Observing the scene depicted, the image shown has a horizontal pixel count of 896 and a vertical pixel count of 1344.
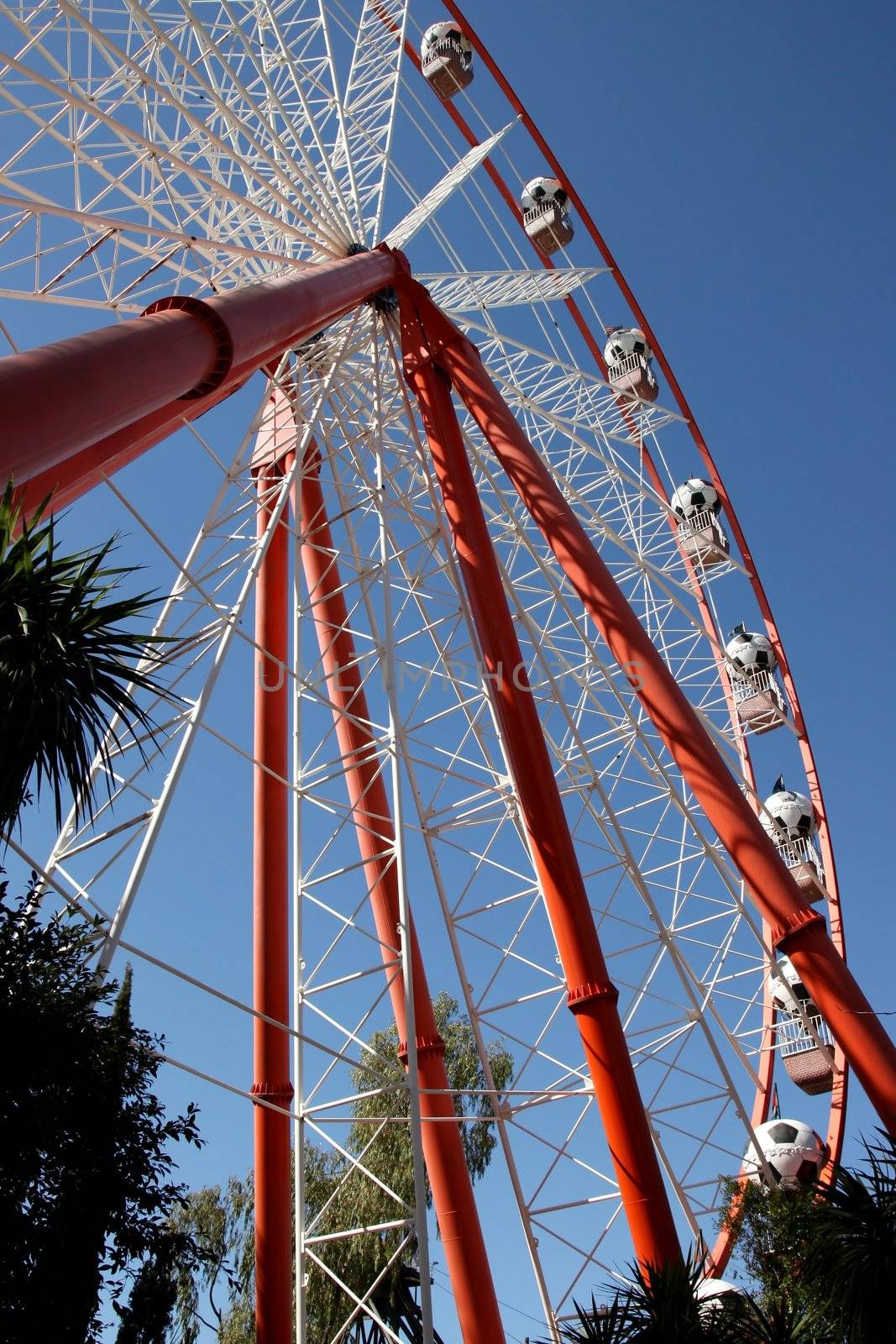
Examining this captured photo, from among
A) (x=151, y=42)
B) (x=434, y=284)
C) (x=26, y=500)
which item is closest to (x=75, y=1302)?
(x=26, y=500)

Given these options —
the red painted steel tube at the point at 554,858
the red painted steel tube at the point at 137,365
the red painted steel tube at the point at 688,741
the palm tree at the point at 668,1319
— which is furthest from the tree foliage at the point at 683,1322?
the red painted steel tube at the point at 137,365

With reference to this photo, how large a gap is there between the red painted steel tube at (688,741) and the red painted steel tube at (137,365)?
157 inches

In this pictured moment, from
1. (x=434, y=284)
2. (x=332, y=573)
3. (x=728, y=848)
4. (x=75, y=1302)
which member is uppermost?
(x=434, y=284)

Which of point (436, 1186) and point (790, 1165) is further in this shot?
point (790, 1165)

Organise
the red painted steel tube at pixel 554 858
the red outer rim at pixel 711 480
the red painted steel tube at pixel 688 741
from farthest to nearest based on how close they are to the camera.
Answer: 1. the red outer rim at pixel 711 480
2. the red painted steel tube at pixel 688 741
3. the red painted steel tube at pixel 554 858

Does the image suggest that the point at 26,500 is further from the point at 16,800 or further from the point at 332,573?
the point at 332,573

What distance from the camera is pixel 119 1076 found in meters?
6.11

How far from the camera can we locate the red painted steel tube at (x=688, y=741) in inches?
452

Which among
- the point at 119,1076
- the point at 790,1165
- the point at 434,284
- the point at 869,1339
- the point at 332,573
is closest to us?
the point at 119,1076

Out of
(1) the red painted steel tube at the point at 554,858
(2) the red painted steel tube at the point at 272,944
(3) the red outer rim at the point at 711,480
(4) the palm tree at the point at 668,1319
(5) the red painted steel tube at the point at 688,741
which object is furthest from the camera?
(3) the red outer rim at the point at 711,480

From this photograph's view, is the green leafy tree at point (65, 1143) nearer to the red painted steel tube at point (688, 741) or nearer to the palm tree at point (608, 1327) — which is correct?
the palm tree at point (608, 1327)

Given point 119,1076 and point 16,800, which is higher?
point 16,800

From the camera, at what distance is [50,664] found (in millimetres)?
6055

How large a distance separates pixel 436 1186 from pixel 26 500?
9237 millimetres
